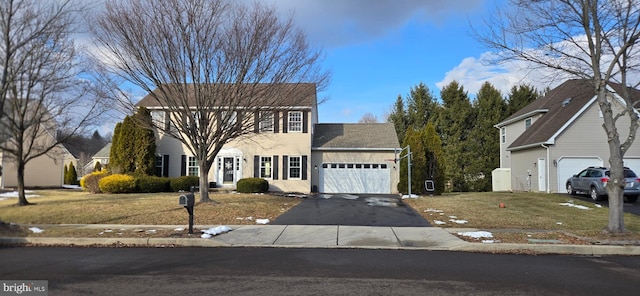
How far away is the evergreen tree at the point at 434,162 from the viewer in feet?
72.7

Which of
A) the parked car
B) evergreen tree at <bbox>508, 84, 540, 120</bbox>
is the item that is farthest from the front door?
evergreen tree at <bbox>508, 84, 540, 120</bbox>

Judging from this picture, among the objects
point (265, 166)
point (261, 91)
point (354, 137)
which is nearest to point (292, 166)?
point (265, 166)

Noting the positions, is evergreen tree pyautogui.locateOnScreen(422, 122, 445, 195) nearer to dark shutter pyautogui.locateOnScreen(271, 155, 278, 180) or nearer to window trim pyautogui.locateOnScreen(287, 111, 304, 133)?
window trim pyautogui.locateOnScreen(287, 111, 304, 133)

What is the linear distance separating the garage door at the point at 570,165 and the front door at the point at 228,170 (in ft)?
62.2

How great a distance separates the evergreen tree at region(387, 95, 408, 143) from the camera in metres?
43.3

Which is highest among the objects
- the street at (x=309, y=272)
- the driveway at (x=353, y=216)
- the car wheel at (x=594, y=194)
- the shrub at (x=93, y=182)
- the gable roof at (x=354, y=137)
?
the gable roof at (x=354, y=137)

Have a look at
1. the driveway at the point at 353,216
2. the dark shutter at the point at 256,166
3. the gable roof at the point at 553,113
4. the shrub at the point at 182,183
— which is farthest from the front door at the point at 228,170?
the gable roof at the point at 553,113

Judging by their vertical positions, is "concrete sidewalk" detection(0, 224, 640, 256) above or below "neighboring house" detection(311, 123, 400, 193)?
below

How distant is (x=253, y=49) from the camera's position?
14141mm

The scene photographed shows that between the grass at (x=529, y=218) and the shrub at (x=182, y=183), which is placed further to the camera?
the shrub at (x=182, y=183)

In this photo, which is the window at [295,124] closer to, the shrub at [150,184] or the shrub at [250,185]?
the shrub at [250,185]

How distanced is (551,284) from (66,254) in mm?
8991

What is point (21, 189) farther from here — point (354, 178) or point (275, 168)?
point (354, 178)

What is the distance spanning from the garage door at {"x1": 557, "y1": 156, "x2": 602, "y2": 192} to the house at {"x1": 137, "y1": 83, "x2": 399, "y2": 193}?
9.28 meters
